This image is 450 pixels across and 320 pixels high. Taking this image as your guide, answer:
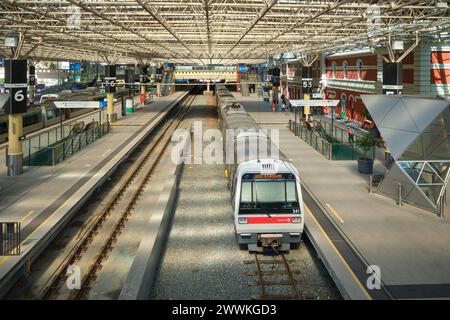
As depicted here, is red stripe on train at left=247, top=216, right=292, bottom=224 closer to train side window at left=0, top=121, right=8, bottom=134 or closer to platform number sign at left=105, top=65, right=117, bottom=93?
train side window at left=0, top=121, right=8, bottom=134

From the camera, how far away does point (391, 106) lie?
15805 millimetres

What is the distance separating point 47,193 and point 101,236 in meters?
3.90

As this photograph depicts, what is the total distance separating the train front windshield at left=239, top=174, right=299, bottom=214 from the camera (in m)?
11.1

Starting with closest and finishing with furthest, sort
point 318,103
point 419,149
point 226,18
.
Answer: point 419,149 → point 226,18 → point 318,103

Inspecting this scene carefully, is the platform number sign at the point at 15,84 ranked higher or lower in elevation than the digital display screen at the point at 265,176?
higher

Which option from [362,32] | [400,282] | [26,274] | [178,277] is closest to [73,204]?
[26,274]

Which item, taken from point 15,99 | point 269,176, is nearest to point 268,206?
point 269,176

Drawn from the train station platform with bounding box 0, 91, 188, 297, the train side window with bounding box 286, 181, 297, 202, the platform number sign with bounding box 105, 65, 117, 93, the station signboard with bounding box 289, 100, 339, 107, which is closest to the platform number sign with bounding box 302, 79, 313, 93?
the station signboard with bounding box 289, 100, 339, 107

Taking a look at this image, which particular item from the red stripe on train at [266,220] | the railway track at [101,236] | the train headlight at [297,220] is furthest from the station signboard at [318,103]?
the red stripe on train at [266,220]

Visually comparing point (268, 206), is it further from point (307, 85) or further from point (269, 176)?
point (307, 85)

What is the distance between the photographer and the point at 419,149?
14.7m

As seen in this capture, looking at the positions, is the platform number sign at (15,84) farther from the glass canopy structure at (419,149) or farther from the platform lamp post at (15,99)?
the glass canopy structure at (419,149)

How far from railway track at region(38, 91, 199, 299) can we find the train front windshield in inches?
169

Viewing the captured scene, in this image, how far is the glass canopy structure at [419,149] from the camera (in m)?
14.1
